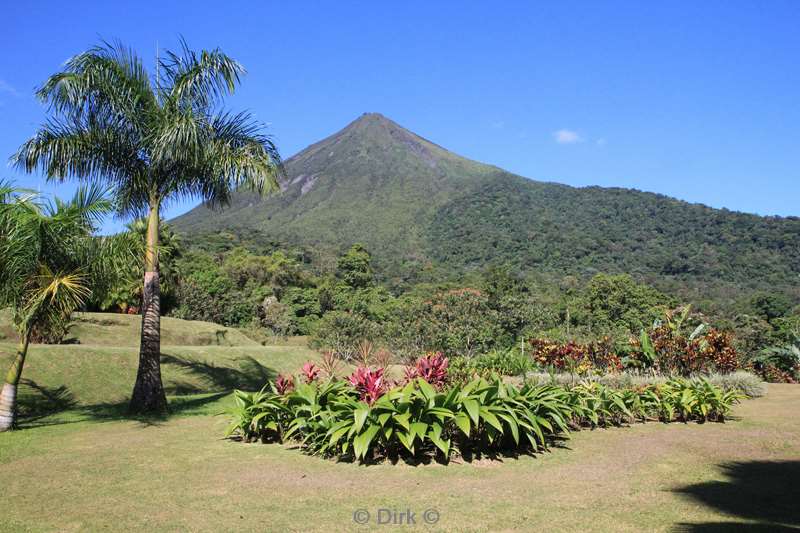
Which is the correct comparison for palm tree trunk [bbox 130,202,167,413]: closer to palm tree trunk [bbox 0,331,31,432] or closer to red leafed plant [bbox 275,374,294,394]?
palm tree trunk [bbox 0,331,31,432]

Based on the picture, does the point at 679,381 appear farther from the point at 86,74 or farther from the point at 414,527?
the point at 86,74

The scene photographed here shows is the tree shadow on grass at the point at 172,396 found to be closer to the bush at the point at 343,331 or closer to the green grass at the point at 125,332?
the green grass at the point at 125,332

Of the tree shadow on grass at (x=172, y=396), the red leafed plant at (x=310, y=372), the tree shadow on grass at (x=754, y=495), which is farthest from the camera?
the tree shadow on grass at (x=172, y=396)

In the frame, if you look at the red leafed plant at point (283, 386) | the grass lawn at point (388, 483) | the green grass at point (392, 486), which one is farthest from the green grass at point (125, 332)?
the red leafed plant at point (283, 386)

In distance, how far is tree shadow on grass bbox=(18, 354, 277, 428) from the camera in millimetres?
9406

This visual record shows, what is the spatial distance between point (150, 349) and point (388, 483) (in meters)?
6.45

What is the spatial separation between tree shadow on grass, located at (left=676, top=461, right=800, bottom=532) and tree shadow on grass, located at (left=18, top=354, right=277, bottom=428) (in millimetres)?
7585

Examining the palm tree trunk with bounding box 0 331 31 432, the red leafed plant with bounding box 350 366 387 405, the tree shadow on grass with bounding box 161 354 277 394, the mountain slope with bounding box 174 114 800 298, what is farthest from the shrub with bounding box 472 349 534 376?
the mountain slope with bounding box 174 114 800 298

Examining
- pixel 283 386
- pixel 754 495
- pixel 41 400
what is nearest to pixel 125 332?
pixel 41 400

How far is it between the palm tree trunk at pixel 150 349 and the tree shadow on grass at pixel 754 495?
27.4ft

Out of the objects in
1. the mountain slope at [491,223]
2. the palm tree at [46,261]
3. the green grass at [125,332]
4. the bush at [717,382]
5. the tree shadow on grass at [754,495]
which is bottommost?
the tree shadow on grass at [754,495]

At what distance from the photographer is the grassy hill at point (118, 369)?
10.6 m

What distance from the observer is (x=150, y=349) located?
10164mm

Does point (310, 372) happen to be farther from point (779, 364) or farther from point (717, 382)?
point (779, 364)
